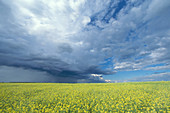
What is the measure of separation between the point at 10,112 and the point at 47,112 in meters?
3.61

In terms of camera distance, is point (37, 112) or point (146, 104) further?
point (146, 104)

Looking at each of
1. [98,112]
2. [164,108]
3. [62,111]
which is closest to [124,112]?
Answer: [98,112]

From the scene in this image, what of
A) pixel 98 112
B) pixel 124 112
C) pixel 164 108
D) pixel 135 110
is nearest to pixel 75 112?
pixel 98 112

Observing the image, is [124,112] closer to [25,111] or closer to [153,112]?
[153,112]

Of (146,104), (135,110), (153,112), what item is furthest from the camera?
Answer: (146,104)

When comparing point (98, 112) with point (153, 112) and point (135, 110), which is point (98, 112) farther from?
point (153, 112)

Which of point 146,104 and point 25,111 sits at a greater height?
point 146,104

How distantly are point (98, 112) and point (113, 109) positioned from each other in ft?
5.10

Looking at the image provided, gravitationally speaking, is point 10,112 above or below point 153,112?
below

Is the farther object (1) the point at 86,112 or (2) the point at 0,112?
(2) the point at 0,112

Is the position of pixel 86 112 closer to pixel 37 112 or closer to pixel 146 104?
pixel 37 112

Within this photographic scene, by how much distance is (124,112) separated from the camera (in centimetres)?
Result: 838

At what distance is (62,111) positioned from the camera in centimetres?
879

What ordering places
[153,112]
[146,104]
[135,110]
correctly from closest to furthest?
[153,112]
[135,110]
[146,104]
